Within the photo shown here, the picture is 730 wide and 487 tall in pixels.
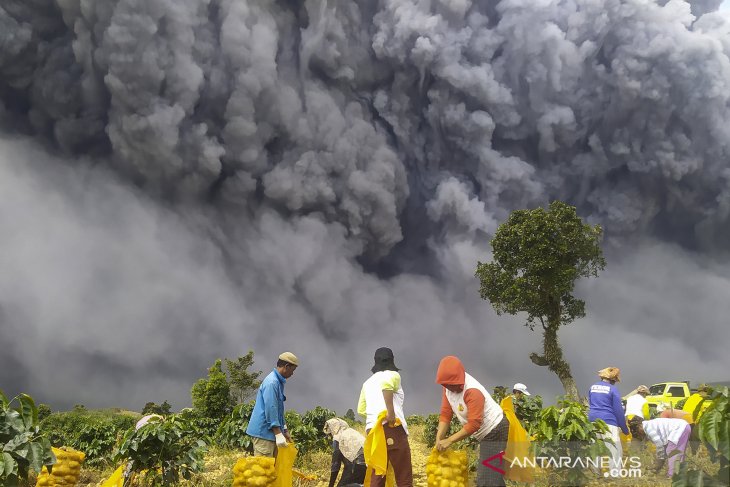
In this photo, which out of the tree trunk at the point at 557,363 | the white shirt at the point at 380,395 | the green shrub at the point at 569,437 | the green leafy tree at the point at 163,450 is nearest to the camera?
the white shirt at the point at 380,395

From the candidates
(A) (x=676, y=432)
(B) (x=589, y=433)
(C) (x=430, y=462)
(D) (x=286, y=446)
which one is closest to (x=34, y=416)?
(D) (x=286, y=446)

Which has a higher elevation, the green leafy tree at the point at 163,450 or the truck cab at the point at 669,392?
the truck cab at the point at 669,392

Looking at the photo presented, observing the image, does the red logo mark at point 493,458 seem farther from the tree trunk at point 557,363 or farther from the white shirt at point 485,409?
the tree trunk at point 557,363

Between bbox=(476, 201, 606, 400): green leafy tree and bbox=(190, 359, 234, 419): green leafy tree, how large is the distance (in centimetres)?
1727

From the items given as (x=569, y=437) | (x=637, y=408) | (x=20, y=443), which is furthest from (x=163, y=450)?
(x=637, y=408)

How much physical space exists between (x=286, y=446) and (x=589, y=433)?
3807 millimetres

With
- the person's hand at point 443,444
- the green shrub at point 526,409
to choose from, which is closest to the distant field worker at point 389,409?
the person's hand at point 443,444

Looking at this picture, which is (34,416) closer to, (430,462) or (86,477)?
(430,462)

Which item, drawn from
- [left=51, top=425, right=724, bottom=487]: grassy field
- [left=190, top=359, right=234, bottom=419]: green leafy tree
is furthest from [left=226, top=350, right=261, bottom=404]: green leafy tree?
[left=51, top=425, right=724, bottom=487]: grassy field

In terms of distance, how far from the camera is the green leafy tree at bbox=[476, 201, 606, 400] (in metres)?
25.1

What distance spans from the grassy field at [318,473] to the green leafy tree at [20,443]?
11.1 ft

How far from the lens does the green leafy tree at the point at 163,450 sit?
698 cm

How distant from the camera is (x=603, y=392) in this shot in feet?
25.8

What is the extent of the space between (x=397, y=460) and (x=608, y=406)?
13.4 feet
